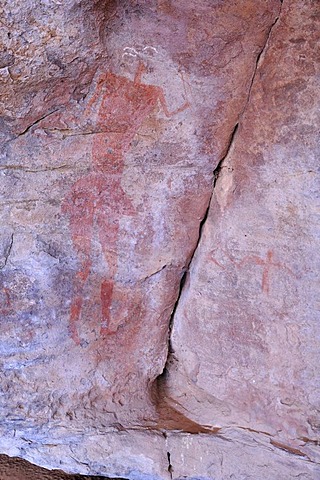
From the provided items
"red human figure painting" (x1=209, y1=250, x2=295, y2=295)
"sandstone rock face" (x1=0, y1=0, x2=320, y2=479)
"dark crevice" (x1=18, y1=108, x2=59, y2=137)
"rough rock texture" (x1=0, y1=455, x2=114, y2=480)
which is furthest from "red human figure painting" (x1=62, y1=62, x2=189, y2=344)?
"rough rock texture" (x1=0, y1=455, x2=114, y2=480)

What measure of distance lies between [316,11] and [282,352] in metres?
1.12

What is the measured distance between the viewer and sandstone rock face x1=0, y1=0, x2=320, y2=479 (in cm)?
182

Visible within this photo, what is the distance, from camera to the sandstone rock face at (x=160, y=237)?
182 cm

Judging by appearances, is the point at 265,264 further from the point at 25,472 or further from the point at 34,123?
the point at 25,472

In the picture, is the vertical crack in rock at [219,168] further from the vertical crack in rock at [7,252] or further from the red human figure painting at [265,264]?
the vertical crack in rock at [7,252]

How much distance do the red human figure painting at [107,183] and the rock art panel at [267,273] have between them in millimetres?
297

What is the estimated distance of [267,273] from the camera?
199cm

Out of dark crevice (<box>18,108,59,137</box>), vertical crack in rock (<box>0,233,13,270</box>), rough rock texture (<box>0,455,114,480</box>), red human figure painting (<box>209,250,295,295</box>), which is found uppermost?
dark crevice (<box>18,108,59,137</box>)

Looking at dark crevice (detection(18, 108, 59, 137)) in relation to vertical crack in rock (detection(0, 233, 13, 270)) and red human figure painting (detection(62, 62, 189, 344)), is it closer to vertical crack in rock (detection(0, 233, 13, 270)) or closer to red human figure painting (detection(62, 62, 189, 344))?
red human figure painting (detection(62, 62, 189, 344))

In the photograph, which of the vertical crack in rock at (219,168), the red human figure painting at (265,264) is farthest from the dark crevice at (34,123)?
the red human figure painting at (265,264)

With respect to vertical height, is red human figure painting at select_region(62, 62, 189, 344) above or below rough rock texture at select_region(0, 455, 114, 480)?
above

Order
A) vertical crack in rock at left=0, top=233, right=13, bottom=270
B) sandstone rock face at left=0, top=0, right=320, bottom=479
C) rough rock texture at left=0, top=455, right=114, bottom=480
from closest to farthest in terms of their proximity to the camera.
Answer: sandstone rock face at left=0, top=0, right=320, bottom=479 → vertical crack in rock at left=0, top=233, right=13, bottom=270 → rough rock texture at left=0, top=455, right=114, bottom=480

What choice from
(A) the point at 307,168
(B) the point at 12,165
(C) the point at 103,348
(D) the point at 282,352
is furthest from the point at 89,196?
(D) the point at 282,352

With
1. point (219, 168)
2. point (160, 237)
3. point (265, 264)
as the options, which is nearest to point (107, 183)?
point (160, 237)
